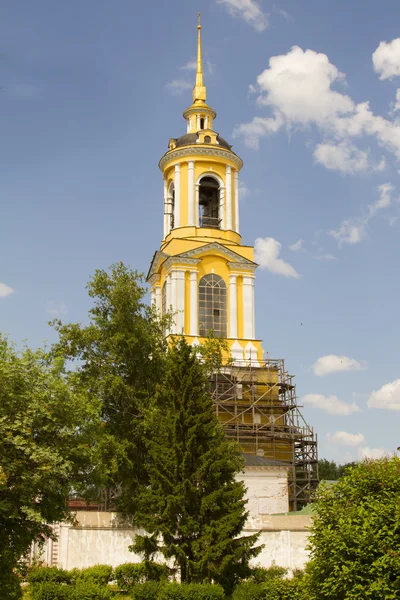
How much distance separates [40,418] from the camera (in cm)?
2209

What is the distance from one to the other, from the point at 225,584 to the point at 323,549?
18.2 feet

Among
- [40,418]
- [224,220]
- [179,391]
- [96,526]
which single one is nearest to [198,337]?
[224,220]

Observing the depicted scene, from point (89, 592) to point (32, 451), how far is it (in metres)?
5.64

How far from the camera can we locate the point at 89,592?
77.6 feet

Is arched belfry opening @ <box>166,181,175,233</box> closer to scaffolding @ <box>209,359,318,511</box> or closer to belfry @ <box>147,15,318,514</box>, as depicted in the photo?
belfry @ <box>147,15,318,514</box>

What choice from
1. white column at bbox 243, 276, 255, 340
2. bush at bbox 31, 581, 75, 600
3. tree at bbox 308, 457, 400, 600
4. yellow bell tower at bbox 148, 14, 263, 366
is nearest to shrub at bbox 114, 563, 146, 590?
bush at bbox 31, 581, 75, 600

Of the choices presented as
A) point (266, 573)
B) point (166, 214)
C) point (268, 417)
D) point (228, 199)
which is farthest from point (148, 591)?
point (166, 214)

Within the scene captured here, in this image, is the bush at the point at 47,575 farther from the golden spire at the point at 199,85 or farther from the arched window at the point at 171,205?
the golden spire at the point at 199,85

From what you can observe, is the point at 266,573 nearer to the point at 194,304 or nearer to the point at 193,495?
the point at 193,495

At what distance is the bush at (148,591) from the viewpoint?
2217 cm

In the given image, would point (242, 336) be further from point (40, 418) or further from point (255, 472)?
point (40, 418)

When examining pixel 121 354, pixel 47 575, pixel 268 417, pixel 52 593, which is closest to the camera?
pixel 52 593

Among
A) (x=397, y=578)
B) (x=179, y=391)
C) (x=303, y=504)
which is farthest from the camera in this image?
(x=303, y=504)

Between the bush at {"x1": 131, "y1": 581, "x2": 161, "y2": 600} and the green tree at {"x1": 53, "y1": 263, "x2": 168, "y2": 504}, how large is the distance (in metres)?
7.24
